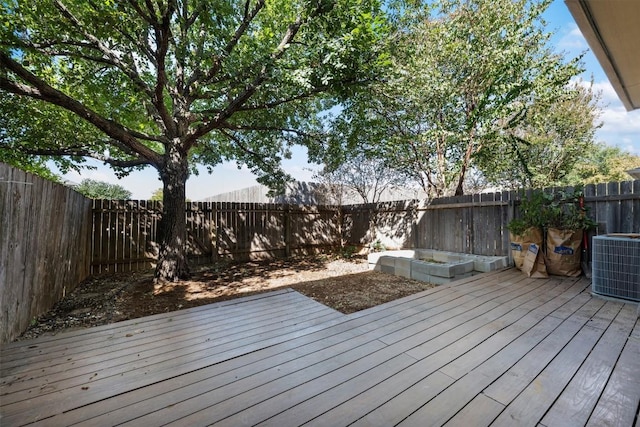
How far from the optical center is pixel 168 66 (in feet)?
18.7

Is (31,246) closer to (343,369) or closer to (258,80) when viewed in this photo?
(343,369)

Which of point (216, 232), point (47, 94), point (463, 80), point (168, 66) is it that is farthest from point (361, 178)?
point (47, 94)

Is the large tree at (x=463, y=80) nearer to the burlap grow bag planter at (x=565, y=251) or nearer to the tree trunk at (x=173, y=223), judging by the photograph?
the burlap grow bag planter at (x=565, y=251)

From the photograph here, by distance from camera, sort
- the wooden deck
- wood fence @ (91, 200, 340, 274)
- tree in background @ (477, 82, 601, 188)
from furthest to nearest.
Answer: tree in background @ (477, 82, 601, 188)
wood fence @ (91, 200, 340, 274)
the wooden deck

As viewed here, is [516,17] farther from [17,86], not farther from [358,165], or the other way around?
[17,86]

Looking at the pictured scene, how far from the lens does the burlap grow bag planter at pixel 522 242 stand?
3.75 meters

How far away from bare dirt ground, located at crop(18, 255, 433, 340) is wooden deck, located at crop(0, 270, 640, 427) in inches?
25.4

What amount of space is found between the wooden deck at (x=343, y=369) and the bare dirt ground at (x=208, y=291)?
0.64 meters

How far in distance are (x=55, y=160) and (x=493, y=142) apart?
9.51m

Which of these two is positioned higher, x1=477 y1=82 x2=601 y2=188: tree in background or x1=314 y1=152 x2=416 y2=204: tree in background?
x1=477 y1=82 x2=601 y2=188: tree in background

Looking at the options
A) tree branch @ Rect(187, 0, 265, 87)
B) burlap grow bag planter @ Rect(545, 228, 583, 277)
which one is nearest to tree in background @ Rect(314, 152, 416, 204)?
tree branch @ Rect(187, 0, 265, 87)

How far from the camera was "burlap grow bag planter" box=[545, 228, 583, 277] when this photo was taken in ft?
11.7

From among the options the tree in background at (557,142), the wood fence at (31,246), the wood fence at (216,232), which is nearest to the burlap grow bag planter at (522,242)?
the tree in background at (557,142)

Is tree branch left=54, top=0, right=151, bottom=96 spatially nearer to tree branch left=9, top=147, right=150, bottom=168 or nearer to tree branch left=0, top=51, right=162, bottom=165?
tree branch left=0, top=51, right=162, bottom=165
